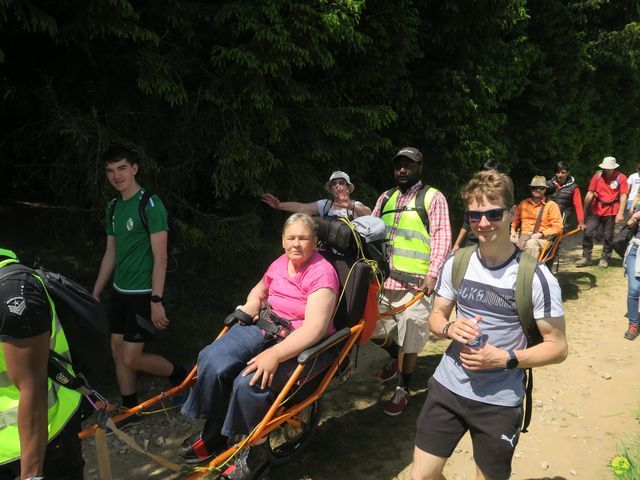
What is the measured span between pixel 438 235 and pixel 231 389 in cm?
215

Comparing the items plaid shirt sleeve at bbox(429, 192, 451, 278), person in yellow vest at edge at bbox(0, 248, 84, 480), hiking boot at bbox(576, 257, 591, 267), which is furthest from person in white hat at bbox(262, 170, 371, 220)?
hiking boot at bbox(576, 257, 591, 267)

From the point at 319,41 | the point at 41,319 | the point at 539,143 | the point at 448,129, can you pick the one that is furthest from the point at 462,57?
the point at 41,319

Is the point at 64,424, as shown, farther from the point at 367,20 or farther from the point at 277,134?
the point at 367,20

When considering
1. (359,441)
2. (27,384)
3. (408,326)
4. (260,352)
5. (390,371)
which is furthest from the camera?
(390,371)

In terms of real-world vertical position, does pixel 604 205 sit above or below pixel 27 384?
above

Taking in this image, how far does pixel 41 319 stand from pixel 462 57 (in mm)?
7900

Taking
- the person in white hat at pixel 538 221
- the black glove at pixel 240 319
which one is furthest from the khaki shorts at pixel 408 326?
the person in white hat at pixel 538 221

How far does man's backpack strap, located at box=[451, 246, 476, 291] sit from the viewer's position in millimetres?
2490

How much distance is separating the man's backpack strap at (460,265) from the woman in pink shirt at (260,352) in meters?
0.88

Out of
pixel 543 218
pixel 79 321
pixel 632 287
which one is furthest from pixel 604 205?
pixel 79 321

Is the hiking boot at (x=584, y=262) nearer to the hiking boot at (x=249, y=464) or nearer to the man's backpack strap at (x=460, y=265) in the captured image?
the man's backpack strap at (x=460, y=265)

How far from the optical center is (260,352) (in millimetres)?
3092

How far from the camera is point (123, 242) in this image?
3.64m

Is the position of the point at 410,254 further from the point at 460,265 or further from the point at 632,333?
the point at 632,333
